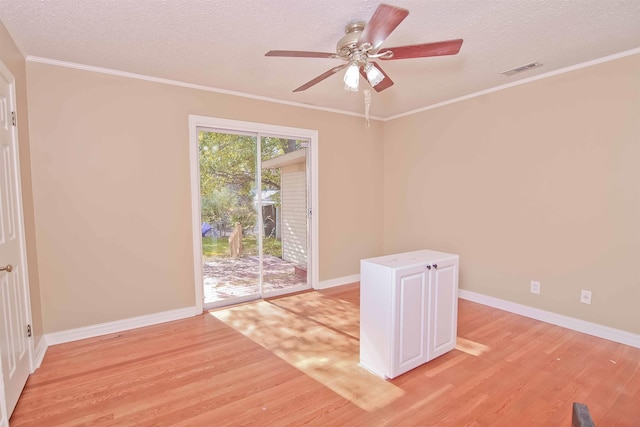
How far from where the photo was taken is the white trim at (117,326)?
2780 mm

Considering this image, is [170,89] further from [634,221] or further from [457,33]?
[634,221]

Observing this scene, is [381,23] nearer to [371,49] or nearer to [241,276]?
[371,49]

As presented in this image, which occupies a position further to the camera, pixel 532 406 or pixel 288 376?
pixel 288 376

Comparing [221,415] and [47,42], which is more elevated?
[47,42]

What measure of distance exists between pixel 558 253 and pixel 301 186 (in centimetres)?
294

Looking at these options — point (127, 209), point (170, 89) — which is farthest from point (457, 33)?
point (127, 209)

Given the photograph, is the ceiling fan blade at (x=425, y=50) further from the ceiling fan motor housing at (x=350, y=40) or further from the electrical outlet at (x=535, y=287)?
the electrical outlet at (x=535, y=287)

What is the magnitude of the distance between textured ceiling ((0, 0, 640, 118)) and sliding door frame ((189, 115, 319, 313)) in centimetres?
48

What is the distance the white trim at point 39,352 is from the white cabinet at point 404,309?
246cm

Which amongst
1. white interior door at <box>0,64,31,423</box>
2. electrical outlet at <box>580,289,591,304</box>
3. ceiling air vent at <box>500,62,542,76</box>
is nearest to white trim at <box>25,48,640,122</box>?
ceiling air vent at <box>500,62,542,76</box>

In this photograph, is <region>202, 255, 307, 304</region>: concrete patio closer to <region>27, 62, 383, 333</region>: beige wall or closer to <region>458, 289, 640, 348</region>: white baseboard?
<region>27, 62, 383, 333</region>: beige wall

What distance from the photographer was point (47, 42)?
235 cm

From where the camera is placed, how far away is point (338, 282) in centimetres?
446

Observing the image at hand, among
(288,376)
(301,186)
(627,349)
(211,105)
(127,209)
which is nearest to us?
(288,376)
